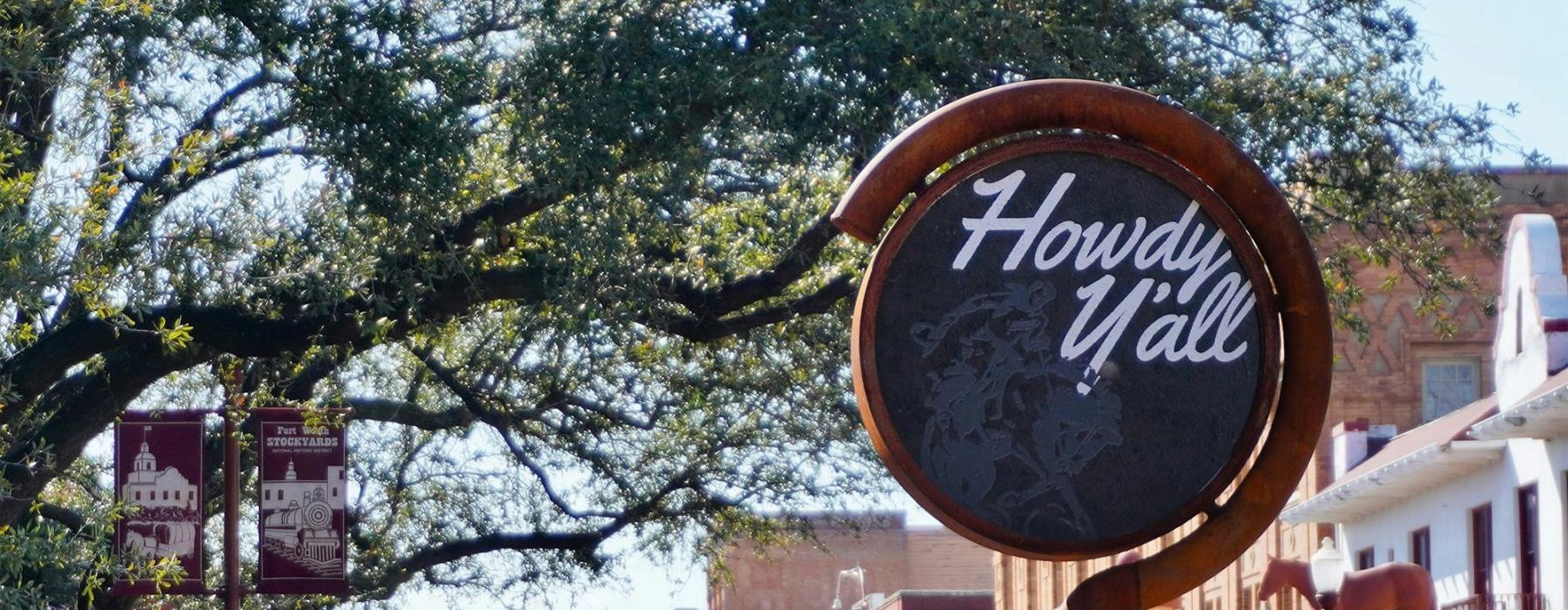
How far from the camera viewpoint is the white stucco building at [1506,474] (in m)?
18.2

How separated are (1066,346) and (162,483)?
10.4m

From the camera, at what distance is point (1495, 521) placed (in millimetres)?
20047

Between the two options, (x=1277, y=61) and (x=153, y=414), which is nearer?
(x=1277, y=61)

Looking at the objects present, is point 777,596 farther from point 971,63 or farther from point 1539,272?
point 971,63

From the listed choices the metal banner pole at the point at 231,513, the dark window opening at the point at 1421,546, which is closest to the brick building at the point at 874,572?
the dark window opening at the point at 1421,546

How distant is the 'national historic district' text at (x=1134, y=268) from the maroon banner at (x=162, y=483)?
10244 millimetres

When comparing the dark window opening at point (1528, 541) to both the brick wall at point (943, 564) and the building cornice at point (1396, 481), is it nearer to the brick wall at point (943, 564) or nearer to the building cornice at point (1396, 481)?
the building cornice at point (1396, 481)

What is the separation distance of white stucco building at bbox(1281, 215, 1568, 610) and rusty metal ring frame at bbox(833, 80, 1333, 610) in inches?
479

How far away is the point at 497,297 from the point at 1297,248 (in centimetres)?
808

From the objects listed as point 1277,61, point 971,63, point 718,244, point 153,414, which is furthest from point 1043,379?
point 153,414

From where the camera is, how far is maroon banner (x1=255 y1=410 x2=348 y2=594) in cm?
1462

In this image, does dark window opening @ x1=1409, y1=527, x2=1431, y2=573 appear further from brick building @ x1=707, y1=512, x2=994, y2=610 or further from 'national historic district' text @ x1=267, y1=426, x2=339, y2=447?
brick building @ x1=707, y1=512, x2=994, y2=610

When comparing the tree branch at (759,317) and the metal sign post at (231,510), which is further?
the metal sign post at (231,510)

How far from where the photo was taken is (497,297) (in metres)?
12.7
